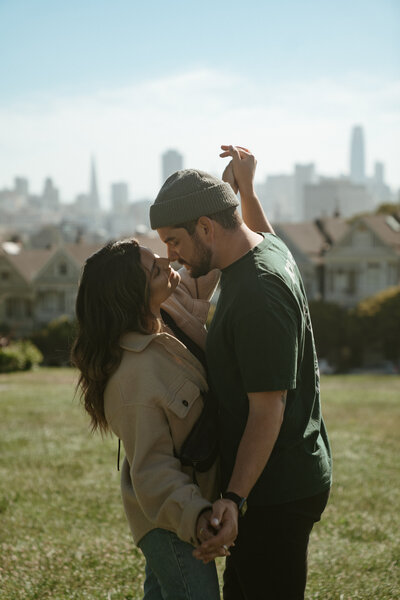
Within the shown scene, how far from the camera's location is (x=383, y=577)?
553 cm

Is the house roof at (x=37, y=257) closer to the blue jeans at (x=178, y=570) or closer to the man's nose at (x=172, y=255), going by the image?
the man's nose at (x=172, y=255)

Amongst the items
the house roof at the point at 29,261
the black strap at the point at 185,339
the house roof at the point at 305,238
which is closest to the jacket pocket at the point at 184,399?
the black strap at the point at 185,339

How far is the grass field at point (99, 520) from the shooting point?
17.9 ft

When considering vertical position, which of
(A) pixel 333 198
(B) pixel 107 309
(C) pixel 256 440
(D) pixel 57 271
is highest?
(B) pixel 107 309

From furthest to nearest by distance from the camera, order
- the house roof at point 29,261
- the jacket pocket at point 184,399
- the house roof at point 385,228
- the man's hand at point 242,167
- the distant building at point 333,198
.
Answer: the distant building at point 333,198, the house roof at point 29,261, the house roof at point 385,228, the man's hand at point 242,167, the jacket pocket at point 184,399

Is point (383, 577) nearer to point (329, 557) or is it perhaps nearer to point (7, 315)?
point (329, 557)

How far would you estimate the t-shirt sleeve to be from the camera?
2984 millimetres

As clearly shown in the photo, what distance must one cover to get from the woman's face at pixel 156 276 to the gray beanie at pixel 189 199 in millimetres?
175

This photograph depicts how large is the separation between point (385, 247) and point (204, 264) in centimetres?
5253

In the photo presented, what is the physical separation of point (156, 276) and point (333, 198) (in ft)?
595

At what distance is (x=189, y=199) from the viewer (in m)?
3.18

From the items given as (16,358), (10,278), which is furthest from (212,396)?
(10,278)

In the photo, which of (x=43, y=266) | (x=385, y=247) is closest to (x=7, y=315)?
(x=43, y=266)

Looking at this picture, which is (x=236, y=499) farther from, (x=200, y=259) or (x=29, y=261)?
(x=29, y=261)
